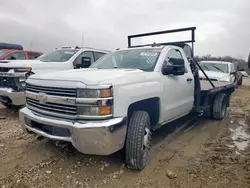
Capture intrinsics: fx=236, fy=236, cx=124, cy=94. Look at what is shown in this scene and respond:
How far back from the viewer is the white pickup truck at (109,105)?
2.72 metres

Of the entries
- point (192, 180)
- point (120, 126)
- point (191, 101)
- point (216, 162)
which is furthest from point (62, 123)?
point (191, 101)

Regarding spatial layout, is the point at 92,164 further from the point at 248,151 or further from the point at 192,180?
the point at 248,151

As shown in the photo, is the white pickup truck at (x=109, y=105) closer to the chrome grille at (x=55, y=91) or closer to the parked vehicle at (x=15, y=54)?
the chrome grille at (x=55, y=91)

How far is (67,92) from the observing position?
9.30 ft

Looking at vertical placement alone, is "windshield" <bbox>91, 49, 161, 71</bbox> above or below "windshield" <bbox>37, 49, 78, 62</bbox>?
below

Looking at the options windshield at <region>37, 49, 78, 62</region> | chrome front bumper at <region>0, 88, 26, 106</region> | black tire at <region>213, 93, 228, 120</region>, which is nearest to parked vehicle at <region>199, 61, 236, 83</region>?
black tire at <region>213, 93, 228, 120</region>

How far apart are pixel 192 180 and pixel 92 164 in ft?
4.54

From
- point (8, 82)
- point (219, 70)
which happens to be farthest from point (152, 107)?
point (219, 70)

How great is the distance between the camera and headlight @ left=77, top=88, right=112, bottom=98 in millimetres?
2701

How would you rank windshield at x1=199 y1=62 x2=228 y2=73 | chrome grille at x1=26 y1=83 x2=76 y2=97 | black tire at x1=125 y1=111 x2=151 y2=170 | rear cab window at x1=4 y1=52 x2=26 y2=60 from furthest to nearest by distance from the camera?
1. windshield at x1=199 y1=62 x2=228 y2=73
2. rear cab window at x1=4 y1=52 x2=26 y2=60
3. black tire at x1=125 y1=111 x2=151 y2=170
4. chrome grille at x1=26 y1=83 x2=76 y2=97

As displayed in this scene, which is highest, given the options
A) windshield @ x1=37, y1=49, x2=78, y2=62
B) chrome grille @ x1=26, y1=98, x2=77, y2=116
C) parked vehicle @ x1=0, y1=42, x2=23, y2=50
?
parked vehicle @ x1=0, y1=42, x2=23, y2=50

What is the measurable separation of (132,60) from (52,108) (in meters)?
1.75

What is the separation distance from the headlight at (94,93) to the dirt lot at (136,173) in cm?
110

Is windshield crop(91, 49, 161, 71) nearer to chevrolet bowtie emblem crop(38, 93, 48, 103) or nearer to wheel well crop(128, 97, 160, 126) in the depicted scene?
wheel well crop(128, 97, 160, 126)
